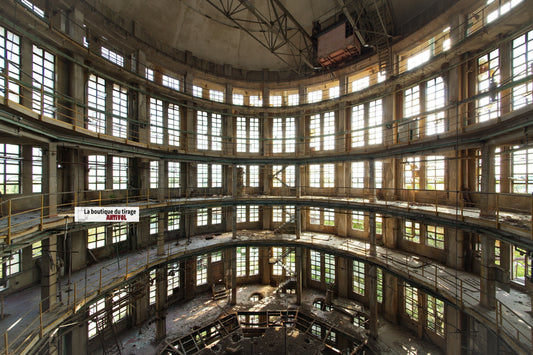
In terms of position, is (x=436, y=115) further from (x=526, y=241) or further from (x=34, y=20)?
(x=34, y=20)

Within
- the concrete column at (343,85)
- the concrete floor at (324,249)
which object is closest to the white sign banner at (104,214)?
the concrete floor at (324,249)

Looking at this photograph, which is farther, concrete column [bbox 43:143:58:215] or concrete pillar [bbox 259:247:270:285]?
concrete pillar [bbox 259:247:270:285]

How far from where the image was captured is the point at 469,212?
8758mm

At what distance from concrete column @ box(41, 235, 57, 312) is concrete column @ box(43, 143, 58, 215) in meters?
1.14

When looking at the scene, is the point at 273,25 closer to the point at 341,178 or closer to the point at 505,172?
the point at 341,178

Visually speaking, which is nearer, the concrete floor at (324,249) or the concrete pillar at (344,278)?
the concrete floor at (324,249)

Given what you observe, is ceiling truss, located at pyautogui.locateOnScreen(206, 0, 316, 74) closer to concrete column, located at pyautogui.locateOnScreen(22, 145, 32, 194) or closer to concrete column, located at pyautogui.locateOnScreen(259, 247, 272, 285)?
concrete column, located at pyautogui.locateOnScreen(22, 145, 32, 194)

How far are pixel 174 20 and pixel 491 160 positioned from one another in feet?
60.7

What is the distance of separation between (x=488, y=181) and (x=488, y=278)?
335 centimetres

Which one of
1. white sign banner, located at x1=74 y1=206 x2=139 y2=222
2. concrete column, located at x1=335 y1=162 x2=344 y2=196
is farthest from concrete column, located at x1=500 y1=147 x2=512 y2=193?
white sign banner, located at x1=74 y1=206 x2=139 y2=222

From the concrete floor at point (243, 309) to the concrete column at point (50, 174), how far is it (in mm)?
8316

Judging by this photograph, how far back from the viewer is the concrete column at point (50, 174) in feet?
23.9

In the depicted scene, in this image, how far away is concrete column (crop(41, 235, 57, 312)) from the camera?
709cm

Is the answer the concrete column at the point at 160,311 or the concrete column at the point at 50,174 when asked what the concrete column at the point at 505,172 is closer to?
the concrete column at the point at 160,311
